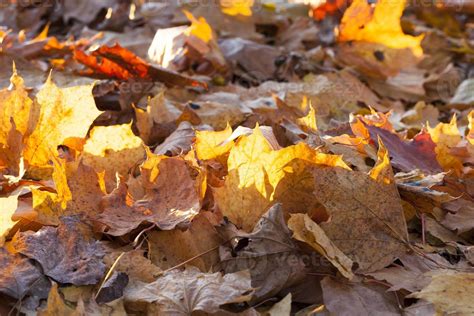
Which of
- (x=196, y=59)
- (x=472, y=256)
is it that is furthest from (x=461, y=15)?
(x=472, y=256)

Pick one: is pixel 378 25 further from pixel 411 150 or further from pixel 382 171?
pixel 382 171

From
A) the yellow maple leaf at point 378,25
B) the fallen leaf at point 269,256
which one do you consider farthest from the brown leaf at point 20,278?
the yellow maple leaf at point 378,25

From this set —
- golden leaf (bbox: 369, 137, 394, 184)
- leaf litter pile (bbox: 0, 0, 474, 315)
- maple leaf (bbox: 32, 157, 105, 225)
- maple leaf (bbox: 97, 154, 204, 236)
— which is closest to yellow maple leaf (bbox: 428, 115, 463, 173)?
leaf litter pile (bbox: 0, 0, 474, 315)

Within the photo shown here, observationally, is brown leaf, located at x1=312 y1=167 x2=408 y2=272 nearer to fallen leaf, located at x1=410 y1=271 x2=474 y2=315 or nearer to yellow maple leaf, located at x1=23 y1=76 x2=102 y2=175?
fallen leaf, located at x1=410 y1=271 x2=474 y2=315

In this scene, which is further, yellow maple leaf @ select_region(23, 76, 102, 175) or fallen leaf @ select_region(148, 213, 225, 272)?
yellow maple leaf @ select_region(23, 76, 102, 175)

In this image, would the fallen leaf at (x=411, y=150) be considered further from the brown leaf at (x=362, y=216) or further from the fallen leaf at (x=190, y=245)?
the fallen leaf at (x=190, y=245)

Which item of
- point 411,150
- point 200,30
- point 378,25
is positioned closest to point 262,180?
point 411,150

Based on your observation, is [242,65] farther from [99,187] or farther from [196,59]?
[99,187]
